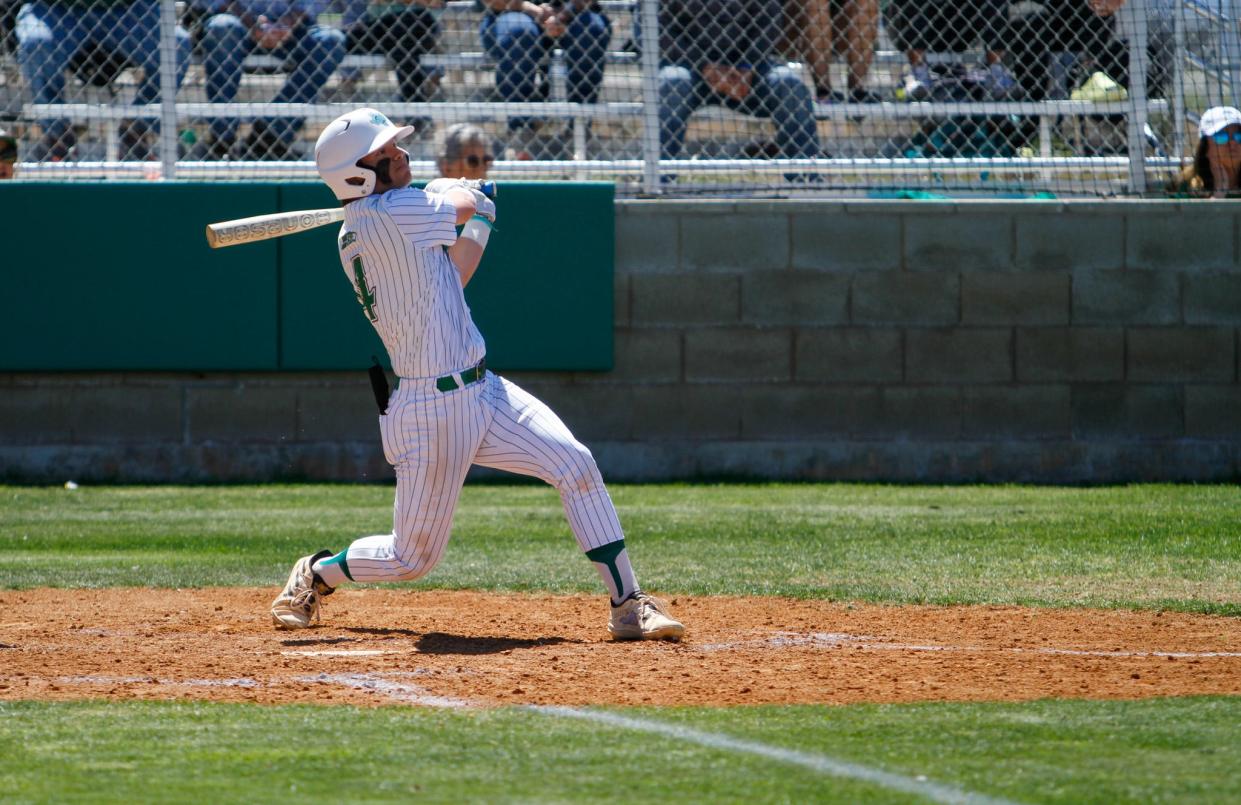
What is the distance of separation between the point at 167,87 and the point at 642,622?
6.98m

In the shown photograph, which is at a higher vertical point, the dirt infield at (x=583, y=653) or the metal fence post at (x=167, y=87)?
the metal fence post at (x=167, y=87)

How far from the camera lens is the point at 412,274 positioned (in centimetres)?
533

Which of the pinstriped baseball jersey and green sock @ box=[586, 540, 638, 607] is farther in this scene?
green sock @ box=[586, 540, 638, 607]

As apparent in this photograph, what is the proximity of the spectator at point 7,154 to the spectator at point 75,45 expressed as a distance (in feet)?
0.44

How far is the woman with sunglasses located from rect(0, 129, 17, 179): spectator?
27.7 ft

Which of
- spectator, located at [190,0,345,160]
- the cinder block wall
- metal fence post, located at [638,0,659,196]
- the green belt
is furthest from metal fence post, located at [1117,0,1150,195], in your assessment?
the green belt

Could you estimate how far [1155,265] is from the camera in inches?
425

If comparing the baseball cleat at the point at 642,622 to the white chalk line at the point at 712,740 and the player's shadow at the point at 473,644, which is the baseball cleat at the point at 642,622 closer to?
the player's shadow at the point at 473,644

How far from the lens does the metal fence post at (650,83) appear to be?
36.0 feet

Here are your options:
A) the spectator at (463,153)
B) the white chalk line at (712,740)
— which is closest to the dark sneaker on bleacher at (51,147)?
Answer: the spectator at (463,153)

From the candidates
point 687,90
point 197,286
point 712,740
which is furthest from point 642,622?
point 687,90

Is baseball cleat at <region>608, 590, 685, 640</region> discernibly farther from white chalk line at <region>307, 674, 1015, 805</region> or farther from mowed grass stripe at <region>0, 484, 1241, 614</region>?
mowed grass stripe at <region>0, 484, 1241, 614</region>

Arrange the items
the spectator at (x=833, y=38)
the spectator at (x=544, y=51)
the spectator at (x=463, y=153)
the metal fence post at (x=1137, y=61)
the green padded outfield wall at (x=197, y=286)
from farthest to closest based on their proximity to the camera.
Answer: the spectator at (x=544, y=51) → the spectator at (x=833, y=38) → the metal fence post at (x=1137, y=61) → the green padded outfield wall at (x=197, y=286) → the spectator at (x=463, y=153)

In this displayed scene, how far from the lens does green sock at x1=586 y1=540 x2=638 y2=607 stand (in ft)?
17.9
